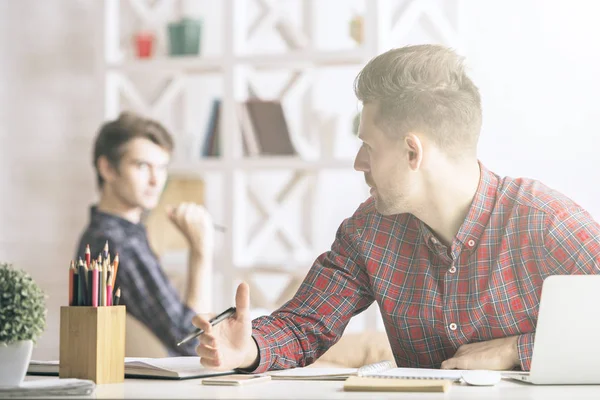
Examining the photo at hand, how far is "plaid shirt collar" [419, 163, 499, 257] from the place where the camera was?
2.01 meters

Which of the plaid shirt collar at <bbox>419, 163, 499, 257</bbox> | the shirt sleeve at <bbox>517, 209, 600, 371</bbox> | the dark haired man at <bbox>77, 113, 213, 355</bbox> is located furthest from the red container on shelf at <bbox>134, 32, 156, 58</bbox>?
the shirt sleeve at <bbox>517, 209, 600, 371</bbox>

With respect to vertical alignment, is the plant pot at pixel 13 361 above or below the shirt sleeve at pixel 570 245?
below

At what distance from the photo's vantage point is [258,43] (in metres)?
4.37

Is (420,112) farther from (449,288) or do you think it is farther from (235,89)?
(235,89)

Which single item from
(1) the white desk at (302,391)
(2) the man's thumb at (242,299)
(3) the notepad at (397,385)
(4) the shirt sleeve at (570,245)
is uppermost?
(4) the shirt sleeve at (570,245)

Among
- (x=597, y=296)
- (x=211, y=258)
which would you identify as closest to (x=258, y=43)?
(x=211, y=258)

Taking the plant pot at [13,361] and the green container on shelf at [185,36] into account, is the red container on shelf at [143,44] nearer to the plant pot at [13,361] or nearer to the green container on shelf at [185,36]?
the green container on shelf at [185,36]

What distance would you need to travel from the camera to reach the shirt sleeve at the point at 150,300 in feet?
12.2

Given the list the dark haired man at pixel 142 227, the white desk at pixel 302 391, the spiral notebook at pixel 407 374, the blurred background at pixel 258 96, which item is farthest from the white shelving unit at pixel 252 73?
the white desk at pixel 302 391

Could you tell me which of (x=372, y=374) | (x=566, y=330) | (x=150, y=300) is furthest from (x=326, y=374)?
(x=150, y=300)

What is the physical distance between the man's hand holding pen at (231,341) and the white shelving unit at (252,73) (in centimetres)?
214

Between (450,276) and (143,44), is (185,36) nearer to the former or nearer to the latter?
(143,44)

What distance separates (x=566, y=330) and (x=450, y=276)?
0.52m

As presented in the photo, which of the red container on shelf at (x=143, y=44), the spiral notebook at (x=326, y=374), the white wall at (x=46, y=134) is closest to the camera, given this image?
the spiral notebook at (x=326, y=374)
